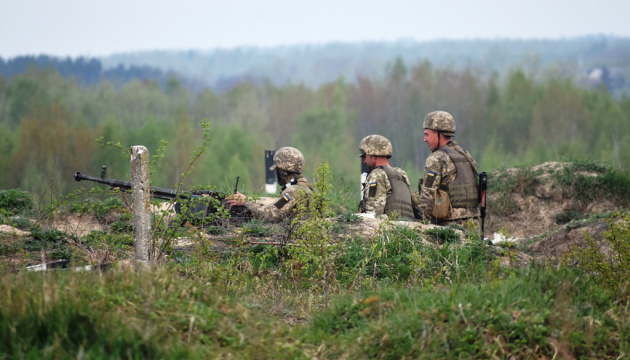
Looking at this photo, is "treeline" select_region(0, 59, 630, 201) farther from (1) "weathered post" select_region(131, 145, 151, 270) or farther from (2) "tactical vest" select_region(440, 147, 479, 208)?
(1) "weathered post" select_region(131, 145, 151, 270)

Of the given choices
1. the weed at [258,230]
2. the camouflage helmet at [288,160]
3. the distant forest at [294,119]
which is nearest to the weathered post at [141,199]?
the weed at [258,230]

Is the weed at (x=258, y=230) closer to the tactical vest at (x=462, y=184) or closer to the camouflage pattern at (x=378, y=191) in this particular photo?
the camouflage pattern at (x=378, y=191)

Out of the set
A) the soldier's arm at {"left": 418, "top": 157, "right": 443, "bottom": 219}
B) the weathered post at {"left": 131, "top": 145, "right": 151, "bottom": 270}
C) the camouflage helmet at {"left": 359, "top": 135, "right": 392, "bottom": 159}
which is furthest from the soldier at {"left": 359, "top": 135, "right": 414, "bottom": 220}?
the weathered post at {"left": 131, "top": 145, "right": 151, "bottom": 270}

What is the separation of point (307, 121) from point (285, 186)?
87.2m

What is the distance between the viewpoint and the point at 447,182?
10969mm

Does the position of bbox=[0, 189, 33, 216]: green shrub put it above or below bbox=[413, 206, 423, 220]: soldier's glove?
above

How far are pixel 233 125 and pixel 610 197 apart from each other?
8119 cm

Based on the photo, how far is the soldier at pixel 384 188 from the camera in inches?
416

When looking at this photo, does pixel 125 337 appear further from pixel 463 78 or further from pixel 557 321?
pixel 463 78

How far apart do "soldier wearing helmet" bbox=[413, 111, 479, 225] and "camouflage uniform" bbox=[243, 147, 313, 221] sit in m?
1.76

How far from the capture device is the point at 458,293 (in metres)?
5.59

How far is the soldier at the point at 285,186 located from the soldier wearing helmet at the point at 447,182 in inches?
69.4

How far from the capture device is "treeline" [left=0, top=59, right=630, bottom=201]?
80.1 metres

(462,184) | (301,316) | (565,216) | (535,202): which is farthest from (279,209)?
(535,202)
